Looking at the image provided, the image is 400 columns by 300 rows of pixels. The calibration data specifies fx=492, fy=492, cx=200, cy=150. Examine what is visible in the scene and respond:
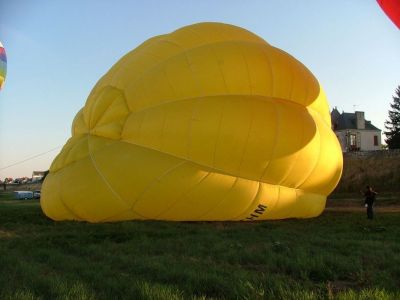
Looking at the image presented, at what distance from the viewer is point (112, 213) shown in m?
11.3

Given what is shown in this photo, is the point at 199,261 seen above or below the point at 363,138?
below

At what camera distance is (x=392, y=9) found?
210 inches

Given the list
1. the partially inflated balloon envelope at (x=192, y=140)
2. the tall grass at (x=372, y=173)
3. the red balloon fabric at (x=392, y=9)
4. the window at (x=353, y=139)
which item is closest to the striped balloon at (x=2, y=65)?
the partially inflated balloon envelope at (x=192, y=140)

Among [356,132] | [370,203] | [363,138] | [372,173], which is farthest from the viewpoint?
[363,138]

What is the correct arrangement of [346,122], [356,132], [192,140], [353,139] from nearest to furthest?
1. [192,140]
2. [353,139]
3. [356,132]
4. [346,122]

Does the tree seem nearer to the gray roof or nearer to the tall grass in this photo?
the gray roof

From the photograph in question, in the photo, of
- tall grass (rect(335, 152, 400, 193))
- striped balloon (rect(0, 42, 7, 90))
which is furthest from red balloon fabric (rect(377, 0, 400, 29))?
striped balloon (rect(0, 42, 7, 90))

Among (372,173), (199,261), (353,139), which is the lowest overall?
(199,261)

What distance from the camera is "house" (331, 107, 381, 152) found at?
164 ft

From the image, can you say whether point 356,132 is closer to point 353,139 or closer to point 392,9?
point 353,139

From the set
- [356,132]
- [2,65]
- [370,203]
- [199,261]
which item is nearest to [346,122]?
[356,132]

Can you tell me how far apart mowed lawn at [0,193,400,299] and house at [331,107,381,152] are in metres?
39.6

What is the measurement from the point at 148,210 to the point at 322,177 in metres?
4.72

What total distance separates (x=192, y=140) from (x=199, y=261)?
4271 mm
